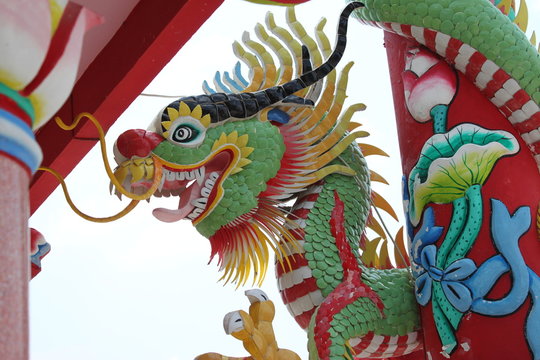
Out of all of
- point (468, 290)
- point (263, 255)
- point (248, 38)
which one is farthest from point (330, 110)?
point (468, 290)

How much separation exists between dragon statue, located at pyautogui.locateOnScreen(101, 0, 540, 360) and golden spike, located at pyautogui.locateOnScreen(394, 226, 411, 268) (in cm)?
23

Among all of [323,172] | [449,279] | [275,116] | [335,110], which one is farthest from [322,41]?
[449,279]

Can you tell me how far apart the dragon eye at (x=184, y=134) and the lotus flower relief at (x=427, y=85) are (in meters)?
0.94

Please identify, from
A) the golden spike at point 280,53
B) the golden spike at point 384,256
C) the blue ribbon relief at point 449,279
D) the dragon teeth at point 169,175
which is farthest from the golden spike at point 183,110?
the golden spike at point 384,256

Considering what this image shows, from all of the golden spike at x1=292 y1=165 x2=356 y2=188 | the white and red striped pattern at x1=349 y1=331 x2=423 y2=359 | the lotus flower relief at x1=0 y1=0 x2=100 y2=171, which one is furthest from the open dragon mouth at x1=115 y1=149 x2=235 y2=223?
the lotus flower relief at x1=0 y1=0 x2=100 y2=171

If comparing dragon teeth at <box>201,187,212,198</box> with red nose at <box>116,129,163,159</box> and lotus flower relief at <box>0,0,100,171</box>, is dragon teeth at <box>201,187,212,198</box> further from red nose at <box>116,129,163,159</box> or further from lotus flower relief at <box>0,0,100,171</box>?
lotus flower relief at <box>0,0,100,171</box>

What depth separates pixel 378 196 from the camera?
13.2ft

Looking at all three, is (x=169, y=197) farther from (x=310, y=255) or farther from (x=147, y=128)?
(x=310, y=255)

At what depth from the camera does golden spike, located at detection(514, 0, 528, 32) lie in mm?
3912

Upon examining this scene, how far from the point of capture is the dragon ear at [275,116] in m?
3.54

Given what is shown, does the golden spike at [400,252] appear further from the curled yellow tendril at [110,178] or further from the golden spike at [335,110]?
the curled yellow tendril at [110,178]

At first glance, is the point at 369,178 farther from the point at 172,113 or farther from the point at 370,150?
the point at 172,113

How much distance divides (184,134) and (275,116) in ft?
1.36

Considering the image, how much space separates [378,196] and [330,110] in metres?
0.50
